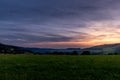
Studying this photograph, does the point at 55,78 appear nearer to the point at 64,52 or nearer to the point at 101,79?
the point at 101,79

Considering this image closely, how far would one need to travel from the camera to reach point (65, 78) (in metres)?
18.7

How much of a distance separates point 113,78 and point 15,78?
659 centimetres

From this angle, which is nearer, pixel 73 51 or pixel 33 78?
pixel 33 78

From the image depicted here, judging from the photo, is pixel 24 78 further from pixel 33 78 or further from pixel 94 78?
pixel 94 78

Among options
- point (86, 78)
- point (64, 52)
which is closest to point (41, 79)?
point (86, 78)

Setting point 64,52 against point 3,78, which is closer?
point 3,78

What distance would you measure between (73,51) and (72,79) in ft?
211

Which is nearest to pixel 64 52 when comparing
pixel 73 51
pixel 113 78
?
pixel 73 51

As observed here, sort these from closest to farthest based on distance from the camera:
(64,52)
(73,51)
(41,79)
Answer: (41,79) → (64,52) → (73,51)

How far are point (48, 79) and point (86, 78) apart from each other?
2570 mm

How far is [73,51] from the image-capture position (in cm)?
8269

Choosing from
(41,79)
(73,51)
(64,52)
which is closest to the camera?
(41,79)

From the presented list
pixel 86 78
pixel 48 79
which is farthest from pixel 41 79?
pixel 86 78

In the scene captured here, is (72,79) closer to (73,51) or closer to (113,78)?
(113,78)
